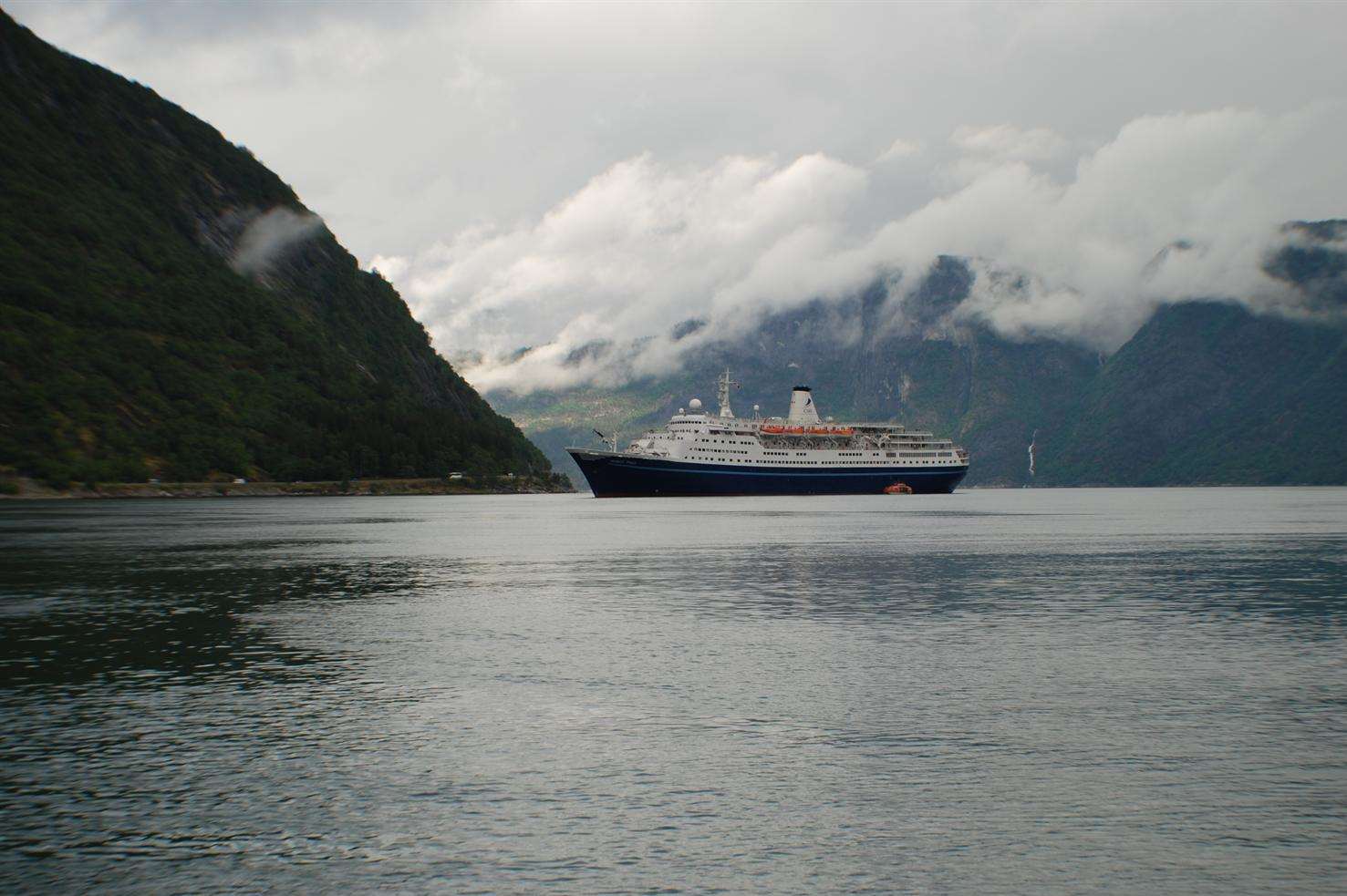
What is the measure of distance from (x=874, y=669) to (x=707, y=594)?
20288mm

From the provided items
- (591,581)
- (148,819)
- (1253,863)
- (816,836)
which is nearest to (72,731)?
(148,819)

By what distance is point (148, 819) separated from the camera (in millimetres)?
17438

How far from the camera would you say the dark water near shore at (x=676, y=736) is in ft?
51.1

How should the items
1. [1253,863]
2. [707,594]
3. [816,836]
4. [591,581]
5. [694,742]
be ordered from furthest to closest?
[591,581] < [707,594] < [694,742] < [816,836] < [1253,863]

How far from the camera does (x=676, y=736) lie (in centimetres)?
2284

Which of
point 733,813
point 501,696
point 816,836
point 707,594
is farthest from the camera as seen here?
point 707,594

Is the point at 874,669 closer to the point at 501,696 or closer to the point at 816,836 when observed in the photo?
the point at 501,696

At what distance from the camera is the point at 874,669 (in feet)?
100

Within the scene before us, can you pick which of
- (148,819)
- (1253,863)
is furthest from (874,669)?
(148,819)

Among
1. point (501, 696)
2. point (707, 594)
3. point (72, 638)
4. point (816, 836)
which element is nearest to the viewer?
point (816, 836)

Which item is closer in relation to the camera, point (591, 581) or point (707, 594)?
point (707, 594)

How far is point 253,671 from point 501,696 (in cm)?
795

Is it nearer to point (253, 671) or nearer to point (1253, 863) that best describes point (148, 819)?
point (253, 671)

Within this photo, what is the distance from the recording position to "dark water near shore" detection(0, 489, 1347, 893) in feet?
51.1
